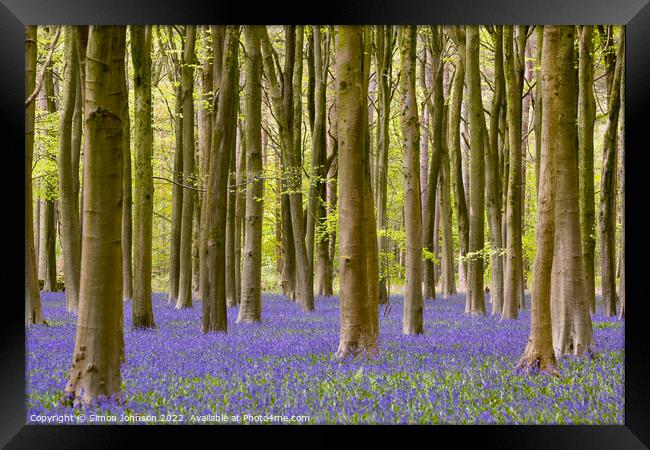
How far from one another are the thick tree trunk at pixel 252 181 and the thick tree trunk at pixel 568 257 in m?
7.18

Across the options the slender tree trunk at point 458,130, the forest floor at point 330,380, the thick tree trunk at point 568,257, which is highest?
the slender tree trunk at point 458,130

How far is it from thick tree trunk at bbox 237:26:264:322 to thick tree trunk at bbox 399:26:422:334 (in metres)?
3.58

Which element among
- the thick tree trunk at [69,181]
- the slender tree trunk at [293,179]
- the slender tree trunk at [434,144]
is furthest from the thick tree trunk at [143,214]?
the slender tree trunk at [434,144]

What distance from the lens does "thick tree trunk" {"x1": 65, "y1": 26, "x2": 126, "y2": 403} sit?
766 cm

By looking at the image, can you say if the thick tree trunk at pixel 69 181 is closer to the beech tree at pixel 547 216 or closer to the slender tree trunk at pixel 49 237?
the slender tree trunk at pixel 49 237

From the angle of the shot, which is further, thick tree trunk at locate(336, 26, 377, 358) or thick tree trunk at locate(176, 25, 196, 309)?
thick tree trunk at locate(176, 25, 196, 309)

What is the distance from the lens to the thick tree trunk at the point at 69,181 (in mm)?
17109

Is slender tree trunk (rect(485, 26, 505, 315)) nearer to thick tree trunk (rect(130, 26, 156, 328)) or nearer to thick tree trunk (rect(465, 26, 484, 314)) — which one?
thick tree trunk (rect(465, 26, 484, 314))

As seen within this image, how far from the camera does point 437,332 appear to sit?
50.4ft

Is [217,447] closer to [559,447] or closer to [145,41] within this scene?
[559,447]

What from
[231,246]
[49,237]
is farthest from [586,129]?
[49,237]

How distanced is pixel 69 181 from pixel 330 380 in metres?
10.2

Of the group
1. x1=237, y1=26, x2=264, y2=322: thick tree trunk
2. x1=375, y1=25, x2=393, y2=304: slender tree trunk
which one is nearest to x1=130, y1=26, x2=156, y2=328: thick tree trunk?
x1=237, y1=26, x2=264, y2=322: thick tree trunk

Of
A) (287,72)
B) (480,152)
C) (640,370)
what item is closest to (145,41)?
(287,72)
